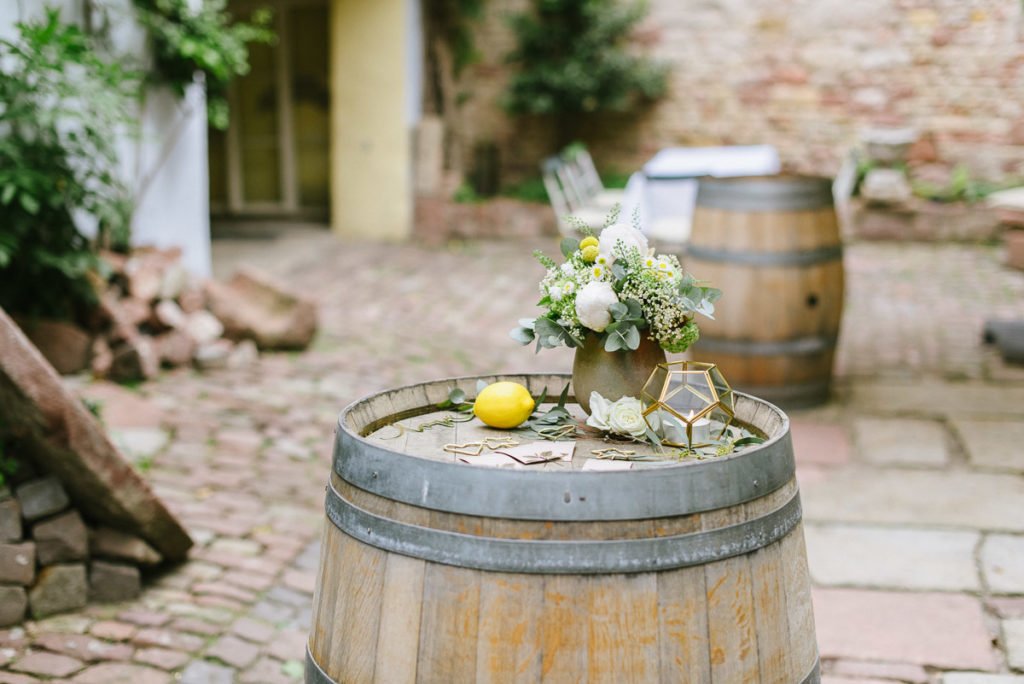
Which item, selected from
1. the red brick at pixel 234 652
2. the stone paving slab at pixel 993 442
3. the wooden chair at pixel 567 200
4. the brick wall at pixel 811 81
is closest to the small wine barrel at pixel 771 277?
the stone paving slab at pixel 993 442

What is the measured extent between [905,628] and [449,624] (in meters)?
1.99

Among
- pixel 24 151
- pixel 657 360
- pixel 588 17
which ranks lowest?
pixel 657 360

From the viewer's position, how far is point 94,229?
6.00 m

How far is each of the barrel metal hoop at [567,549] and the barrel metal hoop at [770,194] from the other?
11.1 feet

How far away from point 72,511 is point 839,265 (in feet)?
11.6

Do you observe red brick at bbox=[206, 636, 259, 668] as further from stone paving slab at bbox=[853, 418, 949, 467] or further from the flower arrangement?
stone paving slab at bbox=[853, 418, 949, 467]

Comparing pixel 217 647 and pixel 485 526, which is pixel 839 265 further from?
pixel 485 526

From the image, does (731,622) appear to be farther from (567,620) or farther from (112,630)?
(112,630)

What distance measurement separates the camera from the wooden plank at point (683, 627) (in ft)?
5.62

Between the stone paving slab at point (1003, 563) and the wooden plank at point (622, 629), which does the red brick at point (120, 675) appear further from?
the stone paving slab at point (1003, 563)

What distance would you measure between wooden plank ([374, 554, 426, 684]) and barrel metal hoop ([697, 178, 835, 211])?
3.60 m

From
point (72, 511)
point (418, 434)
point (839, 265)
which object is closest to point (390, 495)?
point (418, 434)

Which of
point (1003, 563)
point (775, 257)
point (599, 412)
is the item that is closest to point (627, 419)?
point (599, 412)

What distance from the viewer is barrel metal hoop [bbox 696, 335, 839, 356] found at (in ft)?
16.9
